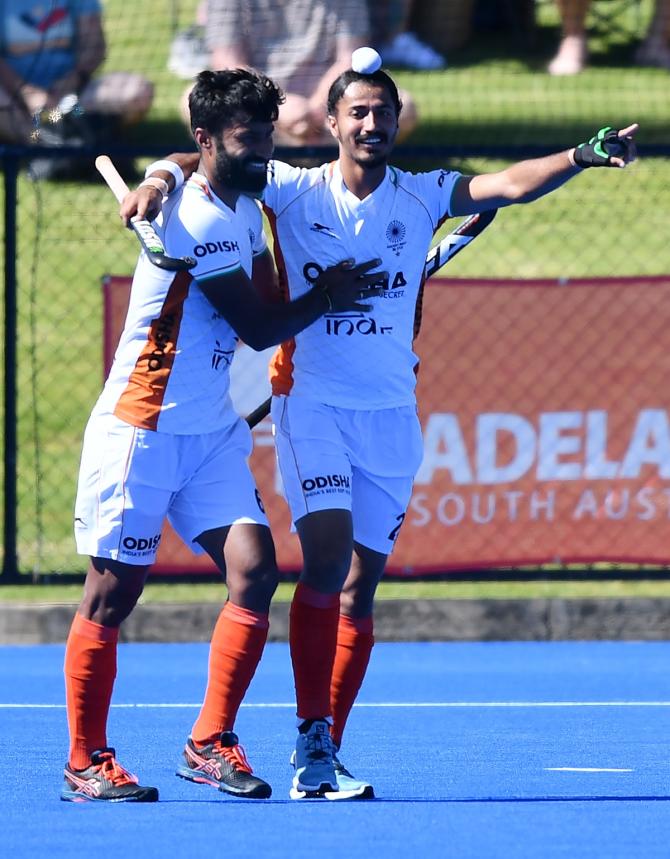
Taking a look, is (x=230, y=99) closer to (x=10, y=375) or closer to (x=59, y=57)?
(x=10, y=375)

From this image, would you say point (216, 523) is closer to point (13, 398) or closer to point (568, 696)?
point (568, 696)

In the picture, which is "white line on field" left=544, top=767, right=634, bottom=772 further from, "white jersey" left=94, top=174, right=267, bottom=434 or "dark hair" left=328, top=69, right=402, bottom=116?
"dark hair" left=328, top=69, right=402, bottom=116

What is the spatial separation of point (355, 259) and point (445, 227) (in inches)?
299

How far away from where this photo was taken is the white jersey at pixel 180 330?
5730 mm

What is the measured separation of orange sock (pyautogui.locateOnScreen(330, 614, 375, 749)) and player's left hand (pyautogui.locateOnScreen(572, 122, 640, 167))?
163cm

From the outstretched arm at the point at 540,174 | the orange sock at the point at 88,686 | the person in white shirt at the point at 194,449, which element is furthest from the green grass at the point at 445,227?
the orange sock at the point at 88,686

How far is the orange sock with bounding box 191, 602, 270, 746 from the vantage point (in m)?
5.83

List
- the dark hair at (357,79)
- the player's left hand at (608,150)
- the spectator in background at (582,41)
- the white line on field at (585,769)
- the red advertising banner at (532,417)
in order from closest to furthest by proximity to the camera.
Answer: the player's left hand at (608,150) < the dark hair at (357,79) < the white line on field at (585,769) < the red advertising banner at (532,417) < the spectator in background at (582,41)

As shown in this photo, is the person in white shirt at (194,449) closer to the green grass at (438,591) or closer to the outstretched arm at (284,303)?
the outstretched arm at (284,303)

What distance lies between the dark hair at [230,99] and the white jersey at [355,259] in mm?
387

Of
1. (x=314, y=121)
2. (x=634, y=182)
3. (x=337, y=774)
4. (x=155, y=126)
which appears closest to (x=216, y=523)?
(x=337, y=774)

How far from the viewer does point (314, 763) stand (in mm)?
5855

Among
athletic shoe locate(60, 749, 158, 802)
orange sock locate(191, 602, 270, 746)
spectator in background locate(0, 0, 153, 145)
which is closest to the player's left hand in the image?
orange sock locate(191, 602, 270, 746)

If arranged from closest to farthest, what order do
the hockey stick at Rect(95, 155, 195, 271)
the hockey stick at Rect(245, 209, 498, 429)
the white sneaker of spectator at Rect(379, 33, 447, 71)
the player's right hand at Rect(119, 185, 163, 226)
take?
the hockey stick at Rect(95, 155, 195, 271) < the player's right hand at Rect(119, 185, 163, 226) < the hockey stick at Rect(245, 209, 498, 429) < the white sneaker of spectator at Rect(379, 33, 447, 71)
